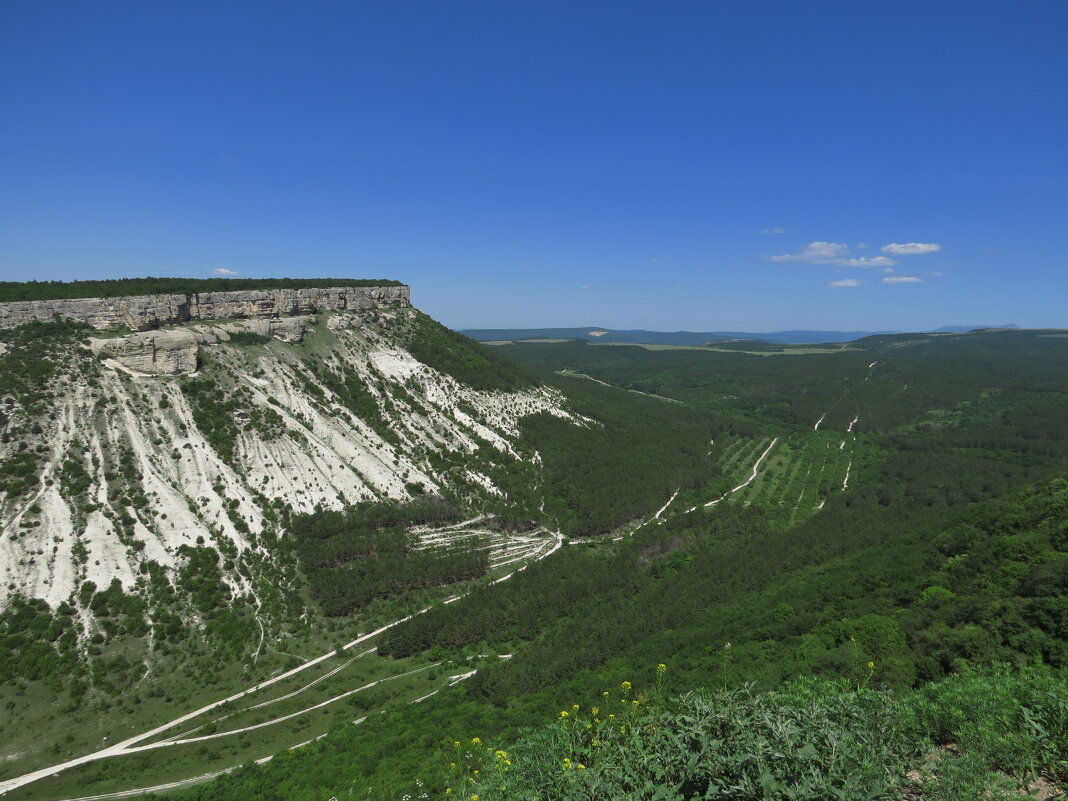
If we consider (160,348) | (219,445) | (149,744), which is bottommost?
(149,744)

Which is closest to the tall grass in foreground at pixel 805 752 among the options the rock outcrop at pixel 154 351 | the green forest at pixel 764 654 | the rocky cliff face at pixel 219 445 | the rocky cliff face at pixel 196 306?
the green forest at pixel 764 654

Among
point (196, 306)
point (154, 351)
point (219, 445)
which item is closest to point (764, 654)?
point (219, 445)

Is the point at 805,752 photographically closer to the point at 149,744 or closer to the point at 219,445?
the point at 149,744

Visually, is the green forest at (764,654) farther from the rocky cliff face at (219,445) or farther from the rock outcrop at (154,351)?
the rock outcrop at (154,351)

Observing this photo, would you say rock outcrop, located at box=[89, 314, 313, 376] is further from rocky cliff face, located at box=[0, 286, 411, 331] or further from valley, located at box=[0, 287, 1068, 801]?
rocky cliff face, located at box=[0, 286, 411, 331]

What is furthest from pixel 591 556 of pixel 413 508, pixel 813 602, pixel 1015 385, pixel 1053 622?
pixel 1015 385
